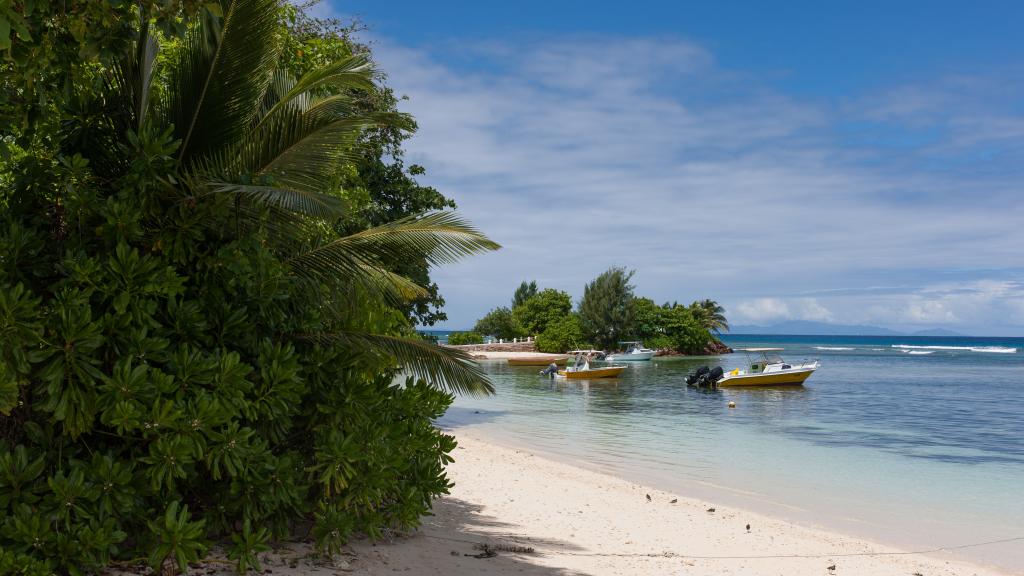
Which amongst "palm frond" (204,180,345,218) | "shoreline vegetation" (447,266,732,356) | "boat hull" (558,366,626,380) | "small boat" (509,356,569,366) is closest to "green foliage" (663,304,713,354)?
"shoreline vegetation" (447,266,732,356)

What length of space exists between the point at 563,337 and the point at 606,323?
4.85 metres

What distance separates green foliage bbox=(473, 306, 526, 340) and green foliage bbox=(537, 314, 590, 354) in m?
8.27

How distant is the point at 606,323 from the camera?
75938 mm

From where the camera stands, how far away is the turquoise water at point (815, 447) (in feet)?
37.5

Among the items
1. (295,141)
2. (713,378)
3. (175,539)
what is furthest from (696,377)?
(175,539)

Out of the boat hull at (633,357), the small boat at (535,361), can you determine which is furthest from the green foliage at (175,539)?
the boat hull at (633,357)

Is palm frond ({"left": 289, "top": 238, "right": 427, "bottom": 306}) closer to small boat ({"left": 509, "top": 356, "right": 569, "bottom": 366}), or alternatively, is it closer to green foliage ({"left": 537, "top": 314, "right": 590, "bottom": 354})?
small boat ({"left": 509, "top": 356, "right": 569, "bottom": 366})

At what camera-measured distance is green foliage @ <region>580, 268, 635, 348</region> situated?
75938 millimetres

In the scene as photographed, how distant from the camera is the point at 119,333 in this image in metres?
4.48

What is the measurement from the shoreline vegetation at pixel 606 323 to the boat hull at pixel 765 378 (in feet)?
123

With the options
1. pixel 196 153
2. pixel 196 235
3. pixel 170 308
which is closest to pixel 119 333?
pixel 170 308

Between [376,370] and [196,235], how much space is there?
1865 millimetres

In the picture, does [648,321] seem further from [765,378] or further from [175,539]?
[175,539]

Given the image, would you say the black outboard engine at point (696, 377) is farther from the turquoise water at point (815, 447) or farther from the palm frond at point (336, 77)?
the palm frond at point (336, 77)
